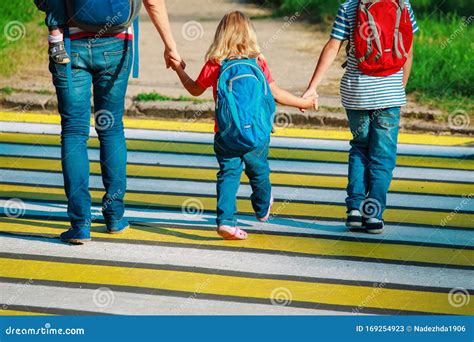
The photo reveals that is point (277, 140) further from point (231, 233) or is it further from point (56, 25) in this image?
point (56, 25)

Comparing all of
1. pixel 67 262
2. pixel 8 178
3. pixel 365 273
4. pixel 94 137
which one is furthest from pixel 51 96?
pixel 365 273

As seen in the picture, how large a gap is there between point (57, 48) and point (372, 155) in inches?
79.3

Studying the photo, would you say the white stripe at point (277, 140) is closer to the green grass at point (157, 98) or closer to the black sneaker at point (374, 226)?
the green grass at point (157, 98)

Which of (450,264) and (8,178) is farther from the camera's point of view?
(8,178)

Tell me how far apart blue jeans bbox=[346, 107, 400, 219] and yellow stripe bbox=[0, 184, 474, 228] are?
442mm

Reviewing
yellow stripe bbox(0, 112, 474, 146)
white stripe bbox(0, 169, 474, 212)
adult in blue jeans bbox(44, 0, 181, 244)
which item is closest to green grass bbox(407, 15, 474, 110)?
yellow stripe bbox(0, 112, 474, 146)

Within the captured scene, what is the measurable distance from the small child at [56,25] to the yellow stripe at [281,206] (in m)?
1.59

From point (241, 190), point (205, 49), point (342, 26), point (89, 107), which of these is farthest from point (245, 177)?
point (205, 49)

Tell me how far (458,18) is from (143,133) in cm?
510

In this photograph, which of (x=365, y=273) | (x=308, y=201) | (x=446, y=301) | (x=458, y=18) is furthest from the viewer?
(x=458, y=18)

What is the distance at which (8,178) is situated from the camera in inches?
333

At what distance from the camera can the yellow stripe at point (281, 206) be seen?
7570mm

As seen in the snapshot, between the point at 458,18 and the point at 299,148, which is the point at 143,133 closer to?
the point at 299,148

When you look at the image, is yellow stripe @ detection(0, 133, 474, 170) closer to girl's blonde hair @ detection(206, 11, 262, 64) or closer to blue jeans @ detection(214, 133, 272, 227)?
blue jeans @ detection(214, 133, 272, 227)
